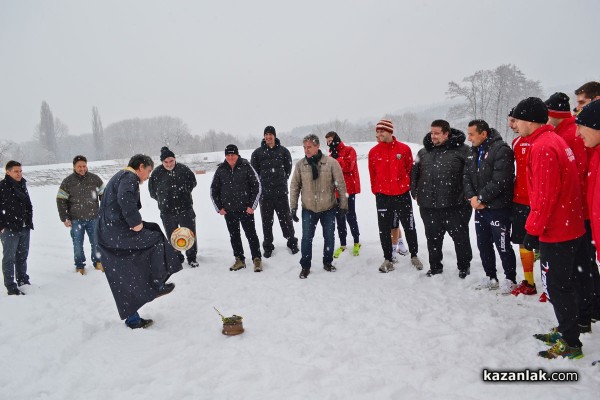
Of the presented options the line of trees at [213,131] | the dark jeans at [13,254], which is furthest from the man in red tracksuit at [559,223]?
the line of trees at [213,131]

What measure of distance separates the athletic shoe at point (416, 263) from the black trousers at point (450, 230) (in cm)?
23

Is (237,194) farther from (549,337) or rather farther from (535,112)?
(549,337)

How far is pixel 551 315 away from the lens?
3932mm

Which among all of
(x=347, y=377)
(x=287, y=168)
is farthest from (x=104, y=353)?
(x=287, y=168)

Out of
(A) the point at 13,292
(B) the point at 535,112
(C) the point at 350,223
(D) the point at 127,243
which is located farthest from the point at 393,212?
(A) the point at 13,292

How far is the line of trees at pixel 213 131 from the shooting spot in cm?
4656

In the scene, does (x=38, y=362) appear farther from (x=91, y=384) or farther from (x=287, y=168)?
(x=287, y=168)

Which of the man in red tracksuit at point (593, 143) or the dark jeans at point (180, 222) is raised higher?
the man in red tracksuit at point (593, 143)

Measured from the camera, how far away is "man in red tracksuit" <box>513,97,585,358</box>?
3004 mm

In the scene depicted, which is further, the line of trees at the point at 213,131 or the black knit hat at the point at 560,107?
the line of trees at the point at 213,131

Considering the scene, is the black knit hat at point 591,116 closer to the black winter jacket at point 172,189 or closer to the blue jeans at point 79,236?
the black winter jacket at point 172,189

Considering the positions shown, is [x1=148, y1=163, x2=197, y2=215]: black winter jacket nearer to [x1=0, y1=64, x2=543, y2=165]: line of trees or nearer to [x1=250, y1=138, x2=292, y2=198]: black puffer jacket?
[x1=250, y1=138, x2=292, y2=198]: black puffer jacket

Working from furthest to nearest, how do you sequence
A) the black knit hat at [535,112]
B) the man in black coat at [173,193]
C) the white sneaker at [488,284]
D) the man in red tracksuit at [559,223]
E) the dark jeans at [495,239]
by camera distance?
the man in black coat at [173,193] < the white sneaker at [488,284] < the dark jeans at [495,239] < the black knit hat at [535,112] < the man in red tracksuit at [559,223]

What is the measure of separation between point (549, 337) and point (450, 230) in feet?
6.34
